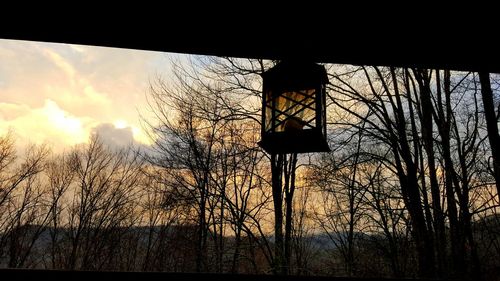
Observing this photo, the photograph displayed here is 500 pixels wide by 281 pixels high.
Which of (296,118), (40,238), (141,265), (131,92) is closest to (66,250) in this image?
(40,238)

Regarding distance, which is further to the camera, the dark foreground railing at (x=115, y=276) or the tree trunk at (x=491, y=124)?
Result: the tree trunk at (x=491, y=124)

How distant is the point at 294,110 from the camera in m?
1.70

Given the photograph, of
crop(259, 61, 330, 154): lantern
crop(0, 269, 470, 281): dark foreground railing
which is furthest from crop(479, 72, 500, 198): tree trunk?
crop(0, 269, 470, 281): dark foreground railing

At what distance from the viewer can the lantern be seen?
1651 millimetres

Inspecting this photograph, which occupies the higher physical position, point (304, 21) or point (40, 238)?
point (304, 21)

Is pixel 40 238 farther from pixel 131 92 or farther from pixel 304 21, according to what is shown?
pixel 304 21

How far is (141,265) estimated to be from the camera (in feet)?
52.6

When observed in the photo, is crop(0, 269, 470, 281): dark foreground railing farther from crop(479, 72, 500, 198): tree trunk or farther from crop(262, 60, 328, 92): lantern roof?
crop(479, 72, 500, 198): tree trunk

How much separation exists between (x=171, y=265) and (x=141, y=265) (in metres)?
2.20

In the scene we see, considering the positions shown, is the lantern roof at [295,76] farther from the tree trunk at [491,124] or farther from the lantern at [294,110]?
the tree trunk at [491,124]

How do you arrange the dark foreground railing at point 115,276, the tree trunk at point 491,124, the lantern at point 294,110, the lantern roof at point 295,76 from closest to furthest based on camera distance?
the dark foreground railing at point 115,276 < the lantern roof at point 295,76 < the lantern at point 294,110 < the tree trunk at point 491,124

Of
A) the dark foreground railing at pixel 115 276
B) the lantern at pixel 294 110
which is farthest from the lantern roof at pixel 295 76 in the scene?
the dark foreground railing at pixel 115 276

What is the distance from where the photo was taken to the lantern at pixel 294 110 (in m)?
1.65

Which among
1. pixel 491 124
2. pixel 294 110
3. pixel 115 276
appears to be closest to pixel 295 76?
pixel 294 110
